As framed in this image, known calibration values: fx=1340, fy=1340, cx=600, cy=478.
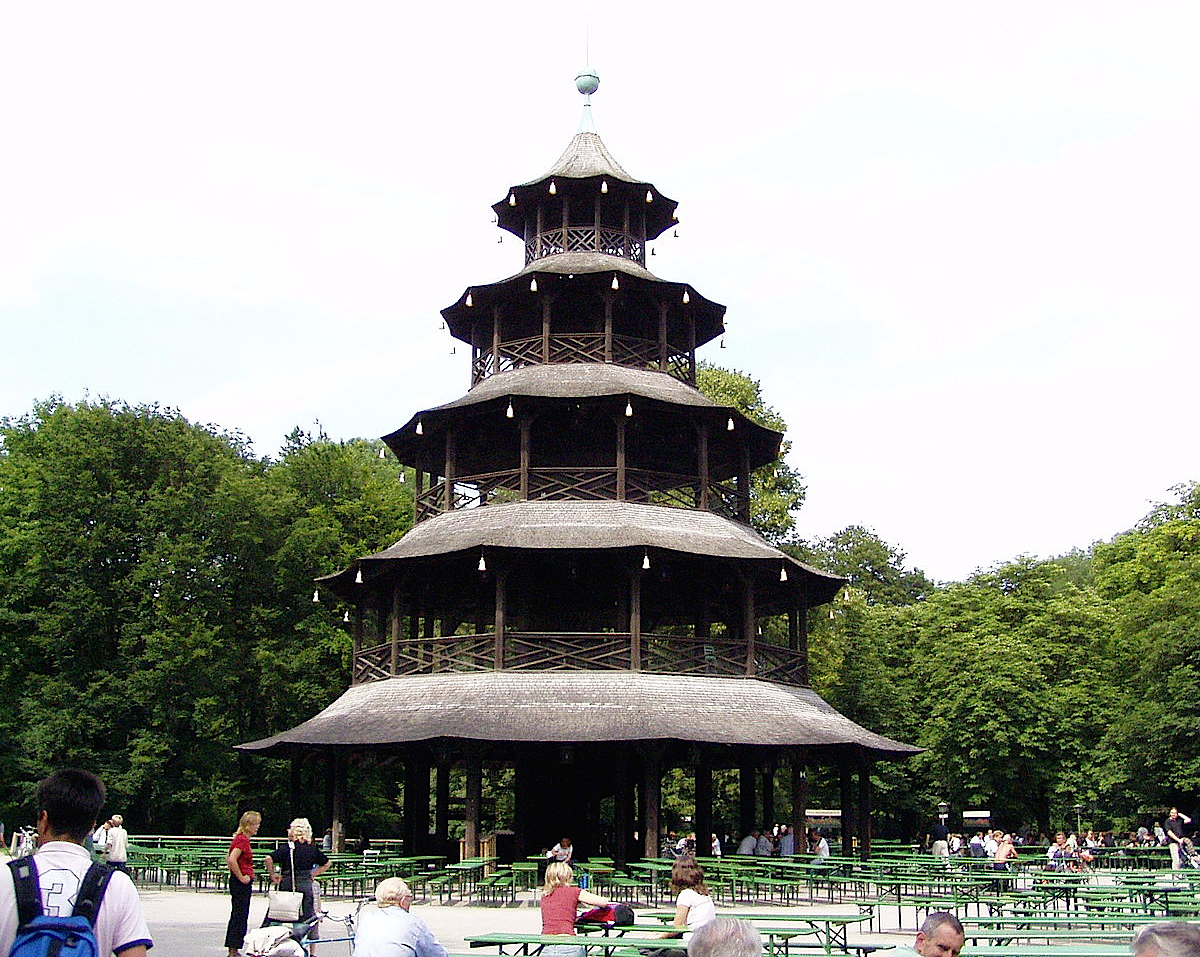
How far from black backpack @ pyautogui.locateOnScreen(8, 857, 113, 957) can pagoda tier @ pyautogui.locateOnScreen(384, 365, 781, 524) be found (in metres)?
25.6

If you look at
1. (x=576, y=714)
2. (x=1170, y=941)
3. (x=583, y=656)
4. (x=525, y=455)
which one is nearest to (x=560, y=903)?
(x=1170, y=941)

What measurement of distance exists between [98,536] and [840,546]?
152 ft

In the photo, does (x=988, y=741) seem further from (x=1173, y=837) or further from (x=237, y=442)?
(x=237, y=442)

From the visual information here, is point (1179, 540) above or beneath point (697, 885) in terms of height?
above

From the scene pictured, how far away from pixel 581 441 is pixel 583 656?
681 cm

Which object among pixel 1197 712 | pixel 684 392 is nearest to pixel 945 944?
pixel 684 392

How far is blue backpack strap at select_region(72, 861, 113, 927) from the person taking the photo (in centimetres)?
515

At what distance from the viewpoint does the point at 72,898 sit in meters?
5.20

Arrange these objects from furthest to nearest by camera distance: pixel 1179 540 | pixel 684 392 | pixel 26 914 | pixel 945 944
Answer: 1. pixel 1179 540
2. pixel 684 392
3. pixel 945 944
4. pixel 26 914

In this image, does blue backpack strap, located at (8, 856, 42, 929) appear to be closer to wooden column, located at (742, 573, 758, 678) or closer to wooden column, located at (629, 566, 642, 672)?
wooden column, located at (629, 566, 642, 672)

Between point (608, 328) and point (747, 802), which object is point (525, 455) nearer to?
point (608, 328)

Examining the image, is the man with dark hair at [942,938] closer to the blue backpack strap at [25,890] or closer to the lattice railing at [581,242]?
the blue backpack strap at [25,890]

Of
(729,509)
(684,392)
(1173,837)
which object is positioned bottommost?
(1173,837)

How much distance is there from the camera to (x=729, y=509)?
3453 cm
